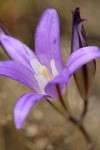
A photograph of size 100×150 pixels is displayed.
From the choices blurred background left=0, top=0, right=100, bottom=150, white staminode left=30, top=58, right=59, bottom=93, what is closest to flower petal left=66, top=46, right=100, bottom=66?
white staminode left=30, top=58, right=59, bottom=93

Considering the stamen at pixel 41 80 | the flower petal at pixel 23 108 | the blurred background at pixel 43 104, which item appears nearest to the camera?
the flower petal at pixel 23 108

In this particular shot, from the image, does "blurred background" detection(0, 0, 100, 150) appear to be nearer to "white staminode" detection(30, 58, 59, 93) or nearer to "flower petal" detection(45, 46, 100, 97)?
"white staminode" detection(30, 58, 59, 93)

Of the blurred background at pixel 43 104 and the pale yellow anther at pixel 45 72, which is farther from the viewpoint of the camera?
the blurred background at pixel 43 104

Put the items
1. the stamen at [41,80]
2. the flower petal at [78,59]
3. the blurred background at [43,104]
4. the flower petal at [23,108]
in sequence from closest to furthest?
the flower petal at [23,108], the flower petal at [78,59], the stamen at [41,80], the blurred background at [43,104]

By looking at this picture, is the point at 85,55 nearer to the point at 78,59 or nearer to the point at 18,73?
the point at 78,59

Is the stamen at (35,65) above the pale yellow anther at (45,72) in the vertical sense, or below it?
above

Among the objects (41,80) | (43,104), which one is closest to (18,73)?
(41,80)

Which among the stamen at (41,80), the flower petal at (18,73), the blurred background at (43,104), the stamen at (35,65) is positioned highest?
the flower petal at (18,73)

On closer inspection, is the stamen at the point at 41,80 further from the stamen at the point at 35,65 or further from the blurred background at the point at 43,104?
the blurred background at the point at 43,104

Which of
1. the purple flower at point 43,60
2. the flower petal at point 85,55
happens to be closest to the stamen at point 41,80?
the purple flower at point 43,60
